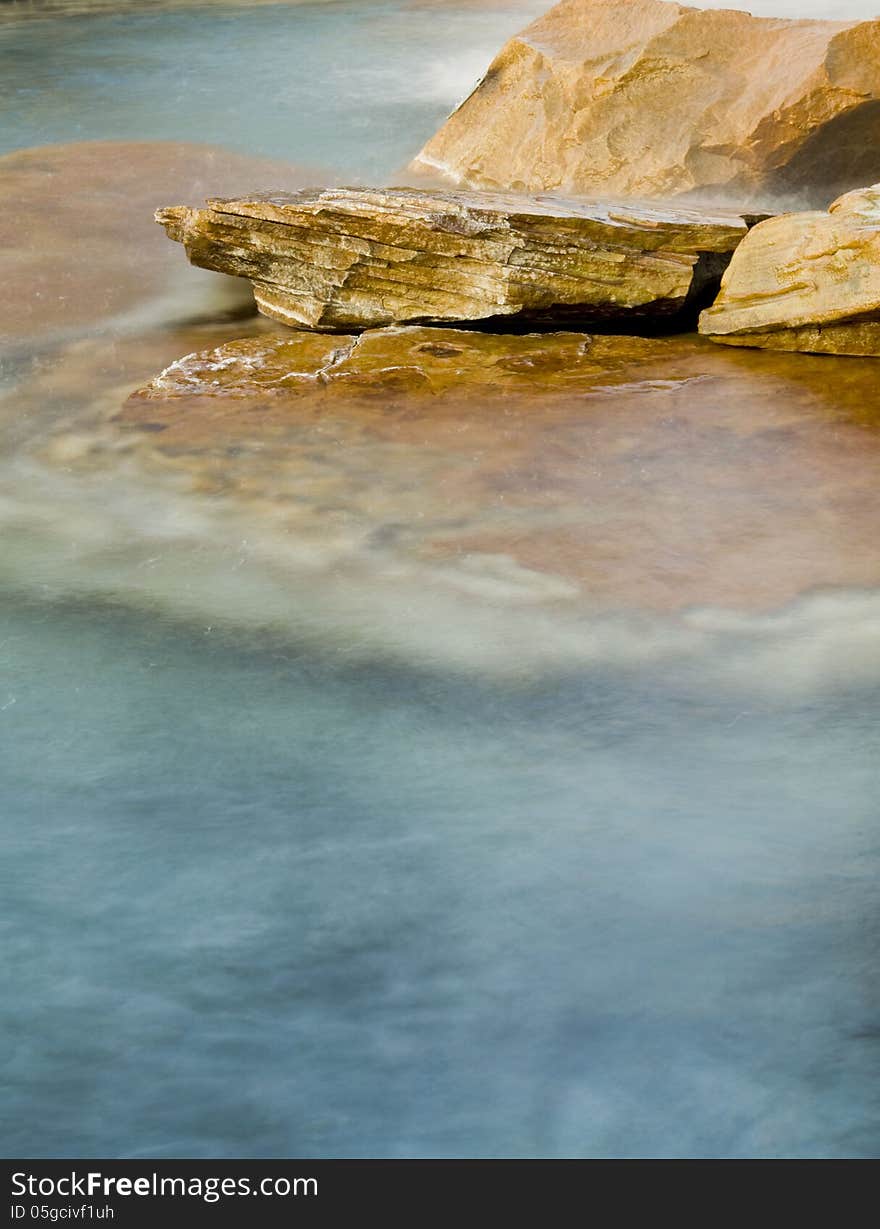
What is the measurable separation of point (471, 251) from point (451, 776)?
3326 mm

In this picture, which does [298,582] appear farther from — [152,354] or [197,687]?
[152,354]

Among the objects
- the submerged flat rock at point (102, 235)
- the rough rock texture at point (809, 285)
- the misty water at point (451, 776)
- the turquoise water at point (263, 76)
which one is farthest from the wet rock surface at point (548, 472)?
the turquoise water at point (263, 76)

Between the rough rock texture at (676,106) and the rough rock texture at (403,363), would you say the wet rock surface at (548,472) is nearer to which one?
the rough rock texture at (403,363)

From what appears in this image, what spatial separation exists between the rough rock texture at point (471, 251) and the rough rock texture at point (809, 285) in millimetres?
231

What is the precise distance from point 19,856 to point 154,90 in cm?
979

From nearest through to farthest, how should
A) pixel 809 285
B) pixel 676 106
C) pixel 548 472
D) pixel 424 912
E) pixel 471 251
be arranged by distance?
1. pixel 424 912
2. pixel 548 472
3. pixel 809 285
4. pixel 471 251
5. pixel 676 106

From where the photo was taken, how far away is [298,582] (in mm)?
4230

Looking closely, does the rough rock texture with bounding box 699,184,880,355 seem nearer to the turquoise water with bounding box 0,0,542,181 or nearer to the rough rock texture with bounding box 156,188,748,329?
the rough rock texture with bounding box 156,188,748,329

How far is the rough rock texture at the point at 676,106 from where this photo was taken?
731 cm

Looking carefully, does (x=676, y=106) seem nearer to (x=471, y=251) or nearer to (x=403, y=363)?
(x=471, y=251)

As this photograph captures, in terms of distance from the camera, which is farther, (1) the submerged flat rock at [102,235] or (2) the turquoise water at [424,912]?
(1) the submerged flat rock at [102,235]

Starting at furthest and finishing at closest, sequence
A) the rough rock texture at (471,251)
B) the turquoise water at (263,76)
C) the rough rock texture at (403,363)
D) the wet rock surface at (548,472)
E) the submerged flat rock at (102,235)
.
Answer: the turquoise water at (263,76) < the submerged flat rock at (102,235) < the rough rock texture at (471,251) < the rough rock texture at (403,363) < the wet rock surface at (548,472)

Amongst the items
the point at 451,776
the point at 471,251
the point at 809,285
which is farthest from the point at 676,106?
the point at 451,776

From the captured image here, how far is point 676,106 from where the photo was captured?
7941 mm
